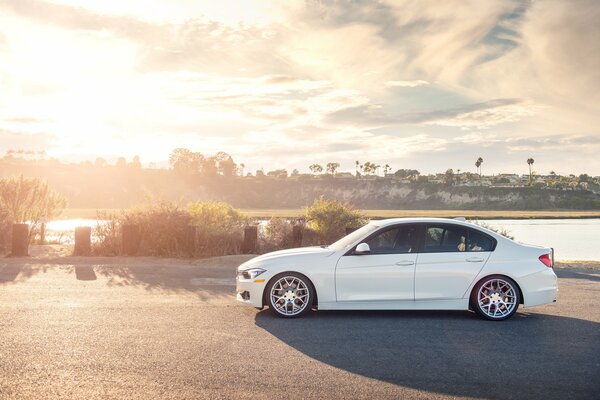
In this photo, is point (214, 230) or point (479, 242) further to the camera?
point (214, 230)

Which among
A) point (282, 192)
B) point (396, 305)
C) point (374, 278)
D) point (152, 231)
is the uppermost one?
point (282, 192)

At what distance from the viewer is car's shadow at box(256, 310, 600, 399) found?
6.28 meters

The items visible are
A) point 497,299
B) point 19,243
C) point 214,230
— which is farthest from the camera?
point 214,230

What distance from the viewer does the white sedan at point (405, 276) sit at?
32.1ft

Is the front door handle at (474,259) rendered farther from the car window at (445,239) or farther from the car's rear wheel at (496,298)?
the car's rear wheel at (496,298)

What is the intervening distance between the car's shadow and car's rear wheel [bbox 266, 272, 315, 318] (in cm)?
18

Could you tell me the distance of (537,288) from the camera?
9984 millimetres

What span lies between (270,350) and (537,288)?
4.82 metres

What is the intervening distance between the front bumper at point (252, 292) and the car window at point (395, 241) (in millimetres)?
1907

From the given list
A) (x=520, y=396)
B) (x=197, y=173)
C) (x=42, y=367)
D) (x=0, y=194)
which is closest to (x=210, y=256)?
(x=0, y=194)

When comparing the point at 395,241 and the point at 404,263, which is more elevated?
the point at 395,241

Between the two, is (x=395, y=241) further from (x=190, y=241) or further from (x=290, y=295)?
(x=190, y=241)

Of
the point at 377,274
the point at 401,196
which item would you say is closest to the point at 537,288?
the point at 377,274

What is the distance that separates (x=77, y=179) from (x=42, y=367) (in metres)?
144
